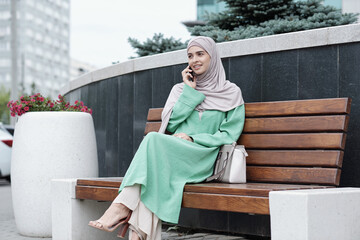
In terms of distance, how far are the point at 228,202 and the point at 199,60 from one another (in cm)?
146

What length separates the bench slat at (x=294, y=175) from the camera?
3984 millimetres

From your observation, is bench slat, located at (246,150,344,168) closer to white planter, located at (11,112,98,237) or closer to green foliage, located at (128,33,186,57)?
white planter, located at (11,112,98,237)

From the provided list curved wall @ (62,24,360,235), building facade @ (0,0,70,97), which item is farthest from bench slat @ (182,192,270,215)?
building facade @ (0,0,70,97)

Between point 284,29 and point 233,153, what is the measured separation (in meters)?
3.33

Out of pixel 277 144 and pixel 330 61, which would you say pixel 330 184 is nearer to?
pixel 277 144

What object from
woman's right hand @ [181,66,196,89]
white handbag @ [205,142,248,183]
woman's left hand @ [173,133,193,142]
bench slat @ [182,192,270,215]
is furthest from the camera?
woman's right hand @ [181,66,196,89]

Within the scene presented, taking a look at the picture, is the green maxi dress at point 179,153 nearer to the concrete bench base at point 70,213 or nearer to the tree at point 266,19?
the concrete bench base at point 70,213

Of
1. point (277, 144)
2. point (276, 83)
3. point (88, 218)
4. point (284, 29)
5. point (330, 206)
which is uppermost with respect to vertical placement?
point (284, 29)

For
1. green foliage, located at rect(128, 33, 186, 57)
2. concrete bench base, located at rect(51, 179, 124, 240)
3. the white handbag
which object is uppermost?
green foliage, located at rect(128, 33, 186, 57)

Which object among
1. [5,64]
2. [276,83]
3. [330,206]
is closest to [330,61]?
[276,83]

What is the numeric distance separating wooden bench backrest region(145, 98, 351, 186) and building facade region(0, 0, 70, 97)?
94716 millimetres

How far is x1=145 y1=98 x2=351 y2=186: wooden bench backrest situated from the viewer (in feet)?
13.4

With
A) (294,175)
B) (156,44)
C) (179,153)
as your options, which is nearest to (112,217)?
(179,153)

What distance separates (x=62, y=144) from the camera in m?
5.57
